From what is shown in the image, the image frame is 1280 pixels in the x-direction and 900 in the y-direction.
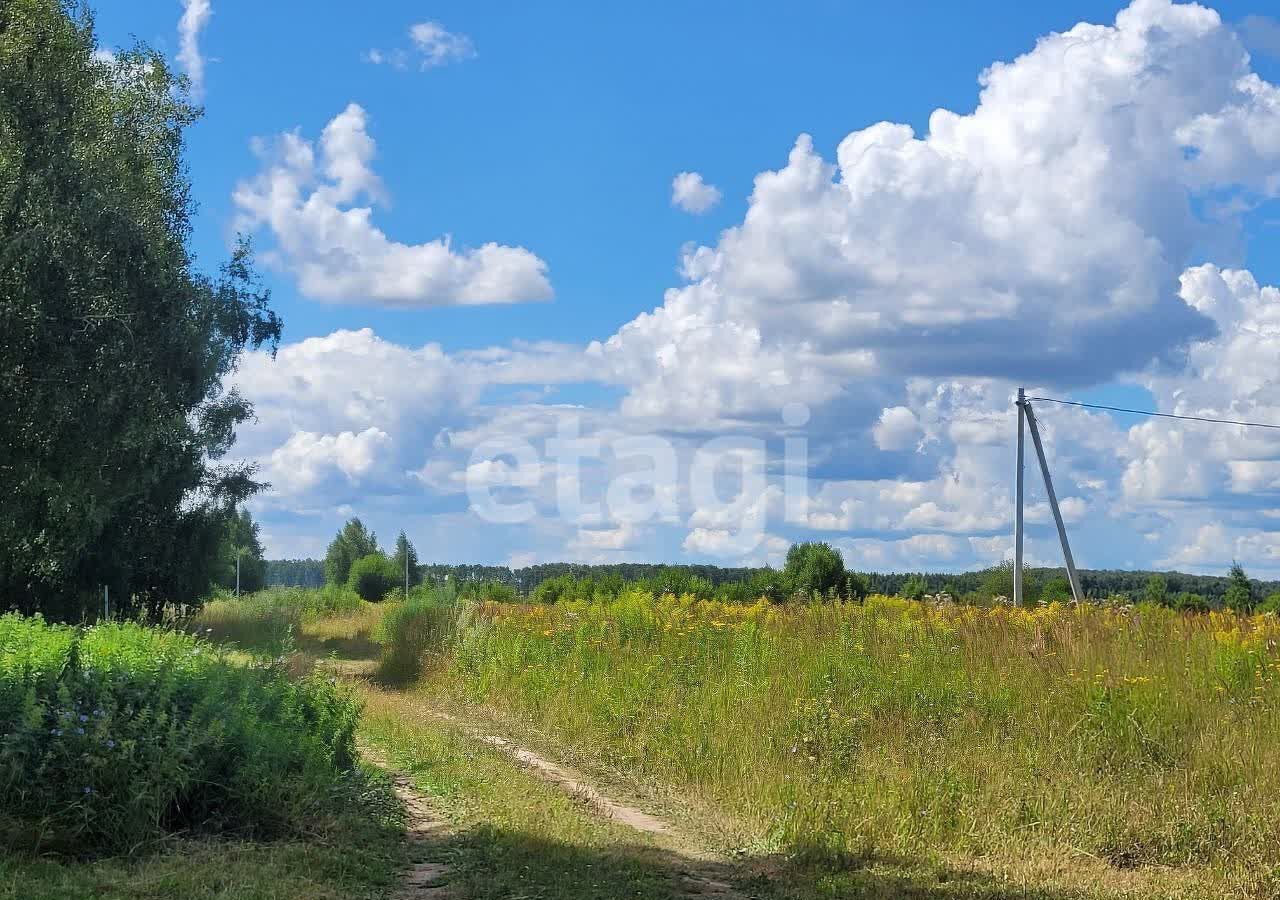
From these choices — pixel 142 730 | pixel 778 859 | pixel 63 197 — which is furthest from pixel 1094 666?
pixel 63 197

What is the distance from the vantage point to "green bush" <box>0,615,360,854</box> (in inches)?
305

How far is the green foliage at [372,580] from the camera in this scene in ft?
185

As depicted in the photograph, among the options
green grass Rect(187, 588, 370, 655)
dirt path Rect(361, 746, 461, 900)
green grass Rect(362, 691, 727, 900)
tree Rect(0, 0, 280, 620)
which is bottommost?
dirt path Rect(361, 746, 461, 900)

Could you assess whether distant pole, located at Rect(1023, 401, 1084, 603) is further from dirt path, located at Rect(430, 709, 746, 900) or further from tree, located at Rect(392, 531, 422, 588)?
tree, located at Rect(392, 531, 422, 588)

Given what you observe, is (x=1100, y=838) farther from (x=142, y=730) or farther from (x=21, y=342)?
(x=21, y=342)

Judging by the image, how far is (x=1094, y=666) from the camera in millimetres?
10977

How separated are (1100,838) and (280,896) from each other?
19.1 feet

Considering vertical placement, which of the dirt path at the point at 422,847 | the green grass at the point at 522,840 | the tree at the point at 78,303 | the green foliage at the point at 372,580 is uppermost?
the tree at the point at 78,303

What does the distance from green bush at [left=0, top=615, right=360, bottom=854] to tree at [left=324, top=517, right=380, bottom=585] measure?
6026 cm

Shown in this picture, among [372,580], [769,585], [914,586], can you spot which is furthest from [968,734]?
[372,580]

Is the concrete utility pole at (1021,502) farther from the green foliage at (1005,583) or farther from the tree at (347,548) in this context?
the tree at (347,548)

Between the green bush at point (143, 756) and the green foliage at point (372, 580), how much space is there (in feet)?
156

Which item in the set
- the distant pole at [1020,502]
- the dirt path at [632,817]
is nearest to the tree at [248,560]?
the distant pole at [1020,502]

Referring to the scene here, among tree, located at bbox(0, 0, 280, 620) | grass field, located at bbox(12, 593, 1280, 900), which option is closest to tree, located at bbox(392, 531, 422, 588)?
tree, located at bbox(0, 0, 280, 620)
